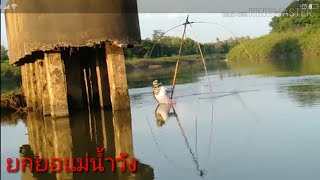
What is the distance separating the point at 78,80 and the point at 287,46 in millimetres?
47345

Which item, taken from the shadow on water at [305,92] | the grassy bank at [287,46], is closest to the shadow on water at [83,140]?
the shadow on water at [305,92]

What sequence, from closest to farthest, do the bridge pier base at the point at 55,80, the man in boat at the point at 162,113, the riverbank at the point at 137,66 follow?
the man in boat at the point at 162,113
the bridge pier base at the point at 55,80
the riverbank at the point at 137,66

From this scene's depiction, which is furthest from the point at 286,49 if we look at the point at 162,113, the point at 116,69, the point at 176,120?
the point at 176,120

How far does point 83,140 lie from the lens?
12562 mm

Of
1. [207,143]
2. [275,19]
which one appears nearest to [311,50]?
[275,19]

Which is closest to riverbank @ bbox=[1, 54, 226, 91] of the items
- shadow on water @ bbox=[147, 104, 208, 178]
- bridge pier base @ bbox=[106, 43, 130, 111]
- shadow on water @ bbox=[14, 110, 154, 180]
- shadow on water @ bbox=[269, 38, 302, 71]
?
shadow on water @ bbox=[269, 38, 302, 71]

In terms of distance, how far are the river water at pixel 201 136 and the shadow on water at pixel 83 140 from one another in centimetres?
2

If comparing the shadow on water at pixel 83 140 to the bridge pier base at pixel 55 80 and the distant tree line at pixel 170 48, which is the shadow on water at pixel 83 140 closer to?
the bridge pier base at pixel 55 80

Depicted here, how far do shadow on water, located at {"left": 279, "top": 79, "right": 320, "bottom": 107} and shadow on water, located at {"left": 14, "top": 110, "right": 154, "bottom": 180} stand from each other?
17.6 feet

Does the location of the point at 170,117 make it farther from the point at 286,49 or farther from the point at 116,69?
the point at 286,49

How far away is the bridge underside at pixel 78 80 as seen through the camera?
16.7m

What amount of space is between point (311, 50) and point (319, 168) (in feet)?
175

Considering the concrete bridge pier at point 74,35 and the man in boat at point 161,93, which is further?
the man in boat at point 161,93

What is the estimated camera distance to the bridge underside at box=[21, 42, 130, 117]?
16688mm
